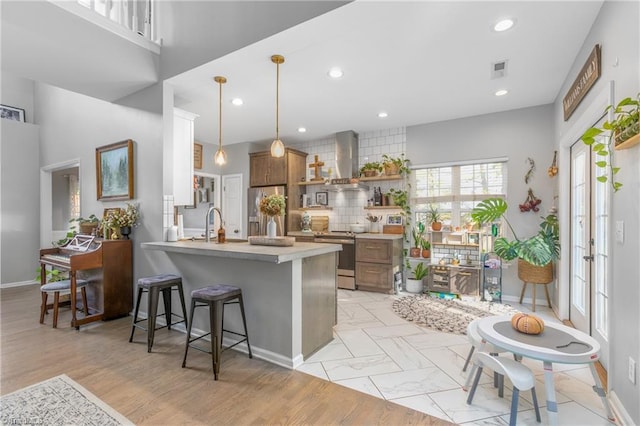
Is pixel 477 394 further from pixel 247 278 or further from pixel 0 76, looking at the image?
pixel 0 76

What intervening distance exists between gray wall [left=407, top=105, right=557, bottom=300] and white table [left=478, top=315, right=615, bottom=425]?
2837 millimetres

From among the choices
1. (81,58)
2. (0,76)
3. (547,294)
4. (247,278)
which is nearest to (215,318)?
(247,278)

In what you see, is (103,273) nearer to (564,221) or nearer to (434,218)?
(434,218)

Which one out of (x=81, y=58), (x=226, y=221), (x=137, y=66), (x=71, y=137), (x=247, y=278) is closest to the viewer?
(x=247, y=278)

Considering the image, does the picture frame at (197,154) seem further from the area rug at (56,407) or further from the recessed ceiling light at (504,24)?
the recessed ceiling light at (504,24)

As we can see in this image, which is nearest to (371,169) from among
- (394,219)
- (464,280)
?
(394,219)

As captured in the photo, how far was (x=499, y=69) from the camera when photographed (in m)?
3.23

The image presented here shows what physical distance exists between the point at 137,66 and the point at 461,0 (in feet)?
10.3

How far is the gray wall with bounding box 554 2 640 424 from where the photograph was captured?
68.2 inches

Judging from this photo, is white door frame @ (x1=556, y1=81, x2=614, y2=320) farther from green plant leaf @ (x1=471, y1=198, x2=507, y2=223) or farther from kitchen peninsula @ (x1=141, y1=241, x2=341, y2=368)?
kitchen peninsula @ (x1=141, y1=241, x2=341, y2=368)

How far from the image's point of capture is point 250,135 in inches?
239

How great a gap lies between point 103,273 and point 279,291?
237cm

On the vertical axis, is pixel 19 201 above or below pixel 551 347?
above

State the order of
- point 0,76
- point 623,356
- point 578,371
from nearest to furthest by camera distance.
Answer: point 623,356 < point 578,371 < point 0,76
